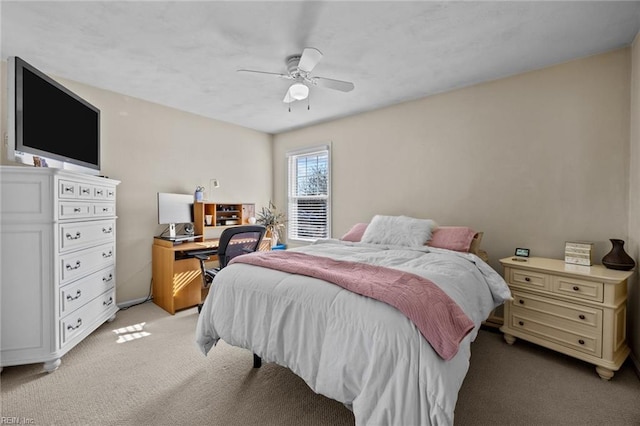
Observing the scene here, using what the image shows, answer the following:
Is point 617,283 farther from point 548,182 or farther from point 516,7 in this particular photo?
point 516,7

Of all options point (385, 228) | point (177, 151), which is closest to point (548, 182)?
point (385, 228)

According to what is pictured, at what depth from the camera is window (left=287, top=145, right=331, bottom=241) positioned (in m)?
4.58

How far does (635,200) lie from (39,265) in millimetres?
4643

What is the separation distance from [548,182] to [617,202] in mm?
507

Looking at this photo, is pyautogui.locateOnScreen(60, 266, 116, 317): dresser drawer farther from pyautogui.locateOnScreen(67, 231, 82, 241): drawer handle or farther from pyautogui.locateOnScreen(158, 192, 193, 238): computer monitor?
pyautogui.locateOnScreen(158, 192, 193, 238): computer monitor

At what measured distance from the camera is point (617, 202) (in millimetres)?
2395

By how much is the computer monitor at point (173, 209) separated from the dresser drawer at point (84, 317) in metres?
0.95

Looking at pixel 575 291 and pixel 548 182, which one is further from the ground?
pixel 548 182

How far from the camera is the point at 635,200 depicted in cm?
221

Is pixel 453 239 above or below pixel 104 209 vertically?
below

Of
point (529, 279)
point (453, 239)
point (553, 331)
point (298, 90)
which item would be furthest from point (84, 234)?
point (553, 331)

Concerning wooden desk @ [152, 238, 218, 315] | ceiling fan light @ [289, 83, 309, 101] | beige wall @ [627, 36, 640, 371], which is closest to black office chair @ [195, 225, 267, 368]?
wooden desk @ [152, 238, 218, 315]

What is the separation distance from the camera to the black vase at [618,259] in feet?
7.07

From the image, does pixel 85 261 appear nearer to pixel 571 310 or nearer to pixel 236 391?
pixel 236 391
